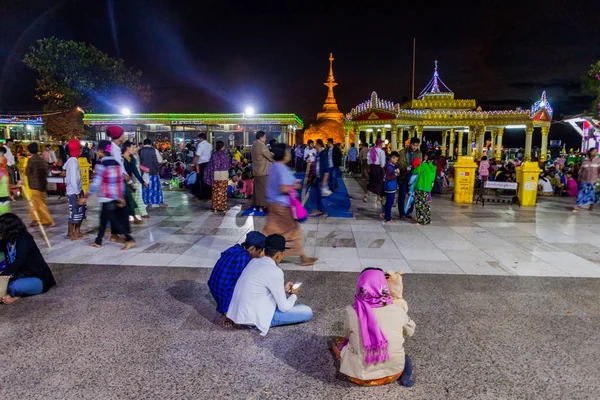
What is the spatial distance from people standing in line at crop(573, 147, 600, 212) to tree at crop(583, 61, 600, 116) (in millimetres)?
19832

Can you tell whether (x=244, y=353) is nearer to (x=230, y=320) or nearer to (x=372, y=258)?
(x=230, y=320)

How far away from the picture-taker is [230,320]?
3.79 metres

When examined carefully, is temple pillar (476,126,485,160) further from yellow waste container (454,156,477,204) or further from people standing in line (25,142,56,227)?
people standing in line (25,142,56,227)

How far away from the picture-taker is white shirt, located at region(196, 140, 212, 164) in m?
9.98

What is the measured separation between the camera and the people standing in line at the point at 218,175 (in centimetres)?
945

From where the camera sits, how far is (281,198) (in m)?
5.04

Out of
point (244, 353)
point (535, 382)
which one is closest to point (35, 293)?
point (244, 353)

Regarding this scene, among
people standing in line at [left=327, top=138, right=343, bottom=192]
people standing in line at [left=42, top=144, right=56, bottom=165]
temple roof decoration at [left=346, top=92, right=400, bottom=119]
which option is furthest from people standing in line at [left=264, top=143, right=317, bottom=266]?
temple roof decoration at [left=346, top=92, right=400, bottom=119]

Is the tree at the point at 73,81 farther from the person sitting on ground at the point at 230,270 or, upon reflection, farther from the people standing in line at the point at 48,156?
the person sitting on ground at the point at 230,270

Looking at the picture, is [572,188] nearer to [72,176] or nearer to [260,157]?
[260,157]

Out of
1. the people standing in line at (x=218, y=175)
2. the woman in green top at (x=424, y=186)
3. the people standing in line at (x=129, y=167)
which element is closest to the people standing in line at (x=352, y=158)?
the people standing in line at (x=218, y=175)

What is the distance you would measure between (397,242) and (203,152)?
212 inches

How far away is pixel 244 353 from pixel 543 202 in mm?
11530

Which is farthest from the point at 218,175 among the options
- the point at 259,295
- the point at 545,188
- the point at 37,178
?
the point at 545,188
